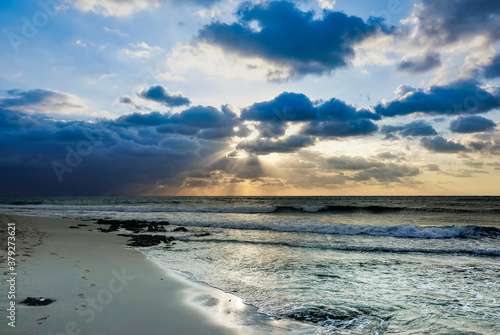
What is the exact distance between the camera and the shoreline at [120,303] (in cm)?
503

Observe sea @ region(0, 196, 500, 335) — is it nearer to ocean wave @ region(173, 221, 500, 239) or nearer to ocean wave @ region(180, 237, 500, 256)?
ocean wave @ region(180, 237, 500, 256)

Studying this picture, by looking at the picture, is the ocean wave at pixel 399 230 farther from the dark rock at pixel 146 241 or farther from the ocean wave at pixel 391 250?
the dark rock at pixel 146 241

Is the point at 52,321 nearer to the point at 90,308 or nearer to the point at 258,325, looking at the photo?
the point at 90,308

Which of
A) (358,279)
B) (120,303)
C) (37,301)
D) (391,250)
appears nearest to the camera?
(37,301)

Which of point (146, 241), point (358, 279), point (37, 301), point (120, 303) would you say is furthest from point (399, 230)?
point (37, 301)

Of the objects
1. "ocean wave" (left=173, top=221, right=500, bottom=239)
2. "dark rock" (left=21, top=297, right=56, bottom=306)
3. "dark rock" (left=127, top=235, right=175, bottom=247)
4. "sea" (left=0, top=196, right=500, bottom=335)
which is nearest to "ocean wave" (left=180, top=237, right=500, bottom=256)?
"sea" (left=0, top=196, right=500, bottom=335)

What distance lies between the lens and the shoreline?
5031 millimetres

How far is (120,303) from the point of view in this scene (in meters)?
6.28

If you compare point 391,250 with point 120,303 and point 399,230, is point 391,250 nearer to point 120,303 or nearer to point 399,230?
point 399,230

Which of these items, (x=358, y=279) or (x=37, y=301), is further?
(x=358, y=279)

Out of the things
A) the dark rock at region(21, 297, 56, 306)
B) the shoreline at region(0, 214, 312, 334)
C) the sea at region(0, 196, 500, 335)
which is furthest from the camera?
the sea at region(0, 196, 500, 335)

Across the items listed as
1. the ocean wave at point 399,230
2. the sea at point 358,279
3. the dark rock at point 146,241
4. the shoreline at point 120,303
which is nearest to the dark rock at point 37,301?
the shoreline at point 120,303

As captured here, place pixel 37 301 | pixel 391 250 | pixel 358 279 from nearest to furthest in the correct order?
pixel 37 301
pixel 358 279
pixel 391 250

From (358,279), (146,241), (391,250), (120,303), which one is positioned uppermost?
(120,303)
